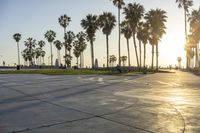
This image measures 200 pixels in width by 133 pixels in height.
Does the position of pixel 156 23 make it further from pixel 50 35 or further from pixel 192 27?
pixel 50 35

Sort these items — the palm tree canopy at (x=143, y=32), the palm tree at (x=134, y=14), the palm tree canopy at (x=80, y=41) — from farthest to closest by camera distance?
the palm tree canopy at (x=80, y=41), the palm tree canopy at (x=143, y=32), the palm tree at (x=134, y=14)

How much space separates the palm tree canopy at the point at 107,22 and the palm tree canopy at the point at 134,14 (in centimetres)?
766

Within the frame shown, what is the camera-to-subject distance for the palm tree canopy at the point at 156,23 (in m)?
76.8

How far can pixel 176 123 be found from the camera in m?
9.24

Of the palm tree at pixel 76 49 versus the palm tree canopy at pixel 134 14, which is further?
the palm tree at pixel 76 49

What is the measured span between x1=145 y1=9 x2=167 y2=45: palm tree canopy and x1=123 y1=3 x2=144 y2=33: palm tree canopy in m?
3.35

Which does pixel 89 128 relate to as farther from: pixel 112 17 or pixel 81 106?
pixel 112 17

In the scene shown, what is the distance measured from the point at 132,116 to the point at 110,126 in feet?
5.41

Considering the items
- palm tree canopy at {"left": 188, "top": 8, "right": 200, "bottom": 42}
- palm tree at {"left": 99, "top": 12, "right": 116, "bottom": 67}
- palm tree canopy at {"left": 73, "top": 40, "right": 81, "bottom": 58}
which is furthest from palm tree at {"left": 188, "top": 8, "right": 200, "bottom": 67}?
palm tree canopy at {"left": 73, "top": 40, "right": 81, "bottom": 58}

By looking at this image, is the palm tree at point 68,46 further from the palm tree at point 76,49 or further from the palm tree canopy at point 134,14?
the palm tree canopy at point 134,14

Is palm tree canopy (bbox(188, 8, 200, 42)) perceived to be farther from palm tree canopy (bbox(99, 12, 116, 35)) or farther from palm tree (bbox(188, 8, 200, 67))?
palm tree canopy (bbox(99, 12, 116, 35))

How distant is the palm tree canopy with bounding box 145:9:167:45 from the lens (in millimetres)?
76812

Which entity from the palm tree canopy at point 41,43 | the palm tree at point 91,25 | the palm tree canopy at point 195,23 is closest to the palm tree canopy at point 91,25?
the palm tree at point 91,25

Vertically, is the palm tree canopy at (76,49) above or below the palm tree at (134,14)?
below
